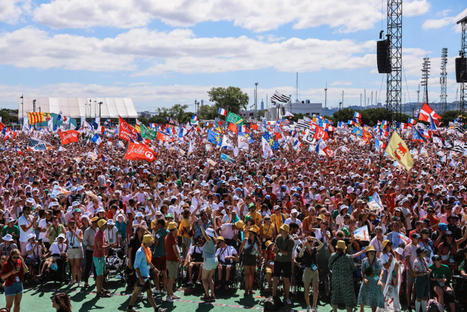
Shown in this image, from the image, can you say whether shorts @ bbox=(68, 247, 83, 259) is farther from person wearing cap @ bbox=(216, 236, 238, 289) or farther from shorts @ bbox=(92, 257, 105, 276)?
person wearing cap @ bbox=(216, 236, 238, 289)

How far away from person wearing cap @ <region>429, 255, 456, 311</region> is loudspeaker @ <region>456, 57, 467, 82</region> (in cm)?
6213

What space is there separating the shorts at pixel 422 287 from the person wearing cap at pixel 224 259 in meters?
3.54

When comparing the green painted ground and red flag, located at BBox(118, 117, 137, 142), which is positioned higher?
red flag, located at BBox(118, 117, 137, 142)

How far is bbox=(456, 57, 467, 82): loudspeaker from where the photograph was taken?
62438mm

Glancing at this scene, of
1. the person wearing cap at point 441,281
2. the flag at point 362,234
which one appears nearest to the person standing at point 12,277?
the flag at point 362,234

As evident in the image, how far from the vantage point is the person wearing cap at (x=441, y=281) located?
25.4ft

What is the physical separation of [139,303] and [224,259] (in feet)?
6.19

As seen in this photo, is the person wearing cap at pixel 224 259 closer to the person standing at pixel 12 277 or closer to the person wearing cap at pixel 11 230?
the person standing at pixel 12 277

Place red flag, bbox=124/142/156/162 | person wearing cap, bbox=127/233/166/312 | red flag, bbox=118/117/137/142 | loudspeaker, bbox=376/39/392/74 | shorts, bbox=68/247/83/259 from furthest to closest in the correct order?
loudspeaker, bbox=376/39/392/74, red flag, bbox=118/117/137/142, red flag, bbox=124/142/156/162, shorts, bbox=68/247/83/259, person wearing cap, bbox=127/233/166/312

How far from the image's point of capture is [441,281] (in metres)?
7.74

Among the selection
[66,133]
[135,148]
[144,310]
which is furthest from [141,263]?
[66,133]

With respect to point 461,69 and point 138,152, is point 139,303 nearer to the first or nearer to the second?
point 138,152

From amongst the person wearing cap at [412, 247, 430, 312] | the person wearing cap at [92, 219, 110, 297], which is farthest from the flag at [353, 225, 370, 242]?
the person wearing cap at [92, 219, 110, 297]

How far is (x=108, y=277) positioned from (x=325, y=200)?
19.2ft
